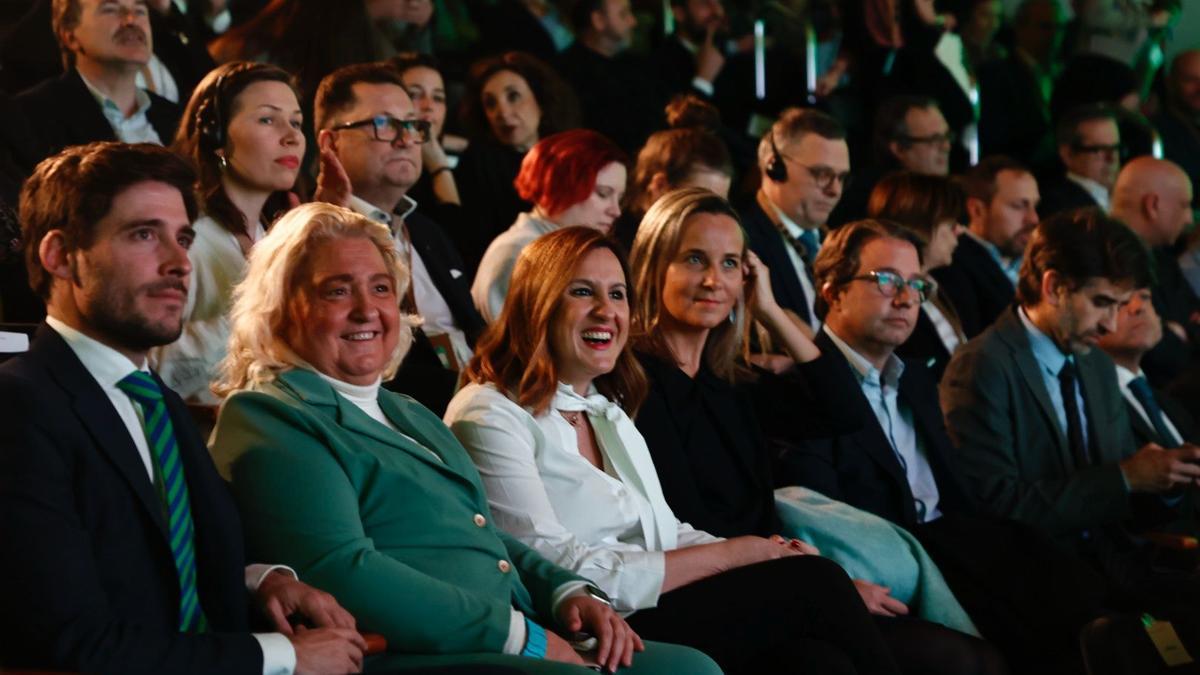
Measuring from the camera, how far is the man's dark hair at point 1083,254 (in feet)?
13.8

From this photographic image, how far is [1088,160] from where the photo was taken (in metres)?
6.76

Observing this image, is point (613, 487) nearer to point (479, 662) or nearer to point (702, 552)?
point (702, 552)

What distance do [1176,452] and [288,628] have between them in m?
2.60

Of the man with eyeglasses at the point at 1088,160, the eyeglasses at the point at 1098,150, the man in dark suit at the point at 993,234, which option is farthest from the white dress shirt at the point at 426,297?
the eyeglasses at the point at 1098,150

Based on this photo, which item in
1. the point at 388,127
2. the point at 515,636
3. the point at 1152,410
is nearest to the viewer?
the point at 515,636

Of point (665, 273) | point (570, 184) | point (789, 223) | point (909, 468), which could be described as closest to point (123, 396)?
point (665, 273)

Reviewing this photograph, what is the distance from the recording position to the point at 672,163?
4.74m

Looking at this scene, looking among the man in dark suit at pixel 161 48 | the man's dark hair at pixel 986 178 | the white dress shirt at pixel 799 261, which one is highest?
the man in dark suit at pixel 161 48

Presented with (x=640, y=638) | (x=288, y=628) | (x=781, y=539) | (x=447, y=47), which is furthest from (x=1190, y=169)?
(x=288, y=628)

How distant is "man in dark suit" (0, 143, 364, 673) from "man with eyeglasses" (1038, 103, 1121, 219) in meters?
5.15

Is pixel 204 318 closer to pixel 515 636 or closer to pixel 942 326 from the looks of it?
pixel 515 636

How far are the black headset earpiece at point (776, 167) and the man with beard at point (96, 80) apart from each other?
6.26 ft

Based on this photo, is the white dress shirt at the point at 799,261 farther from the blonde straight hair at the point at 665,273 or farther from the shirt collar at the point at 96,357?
the shirt collar at the point at 96,357

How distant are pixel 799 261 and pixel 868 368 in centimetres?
121
